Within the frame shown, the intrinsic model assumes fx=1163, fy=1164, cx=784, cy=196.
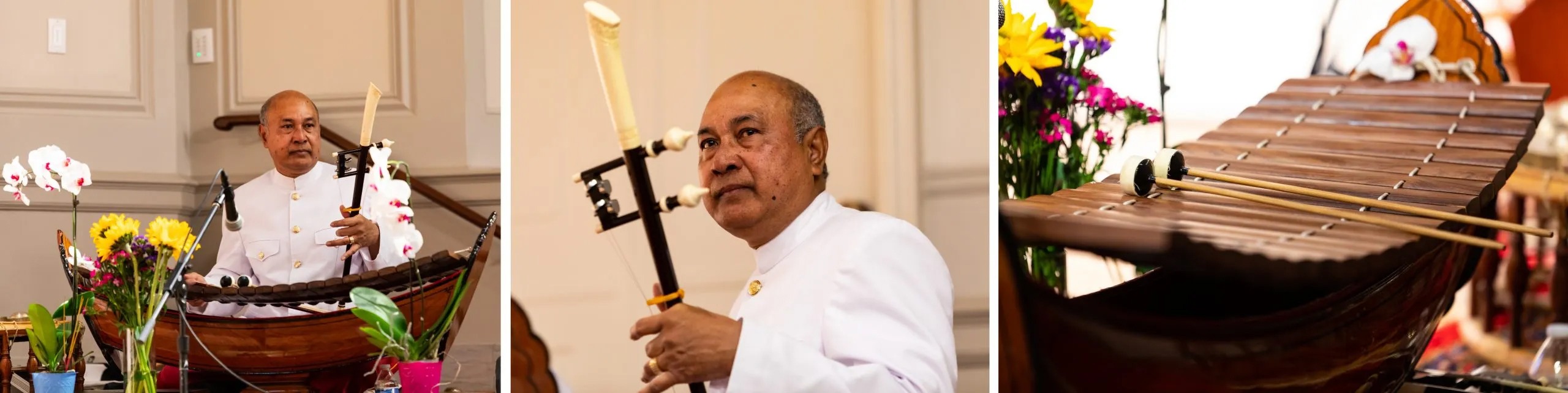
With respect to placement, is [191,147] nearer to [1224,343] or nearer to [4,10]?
[4,10]

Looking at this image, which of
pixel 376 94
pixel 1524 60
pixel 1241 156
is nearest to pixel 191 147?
pixel 376 94

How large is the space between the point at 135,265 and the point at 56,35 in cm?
117

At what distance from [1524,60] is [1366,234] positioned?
1.44 feet

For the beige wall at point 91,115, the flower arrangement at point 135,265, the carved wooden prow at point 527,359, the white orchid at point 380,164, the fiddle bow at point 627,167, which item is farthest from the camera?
the beige wall at point 91,115

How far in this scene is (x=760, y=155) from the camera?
2.28 metres

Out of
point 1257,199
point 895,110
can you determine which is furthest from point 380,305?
point 1257,199

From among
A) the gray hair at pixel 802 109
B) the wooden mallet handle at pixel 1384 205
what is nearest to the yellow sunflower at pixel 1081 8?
the wooden mallet handle at pixel 1384 205

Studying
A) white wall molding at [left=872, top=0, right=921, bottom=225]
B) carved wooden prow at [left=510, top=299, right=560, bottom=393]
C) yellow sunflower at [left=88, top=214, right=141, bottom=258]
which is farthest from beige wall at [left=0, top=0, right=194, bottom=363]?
white wall molding at [left=872, top=0, right=921, bottom=225]

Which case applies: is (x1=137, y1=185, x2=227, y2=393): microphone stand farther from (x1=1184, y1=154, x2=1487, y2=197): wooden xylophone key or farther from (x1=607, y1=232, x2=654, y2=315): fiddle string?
(x1=1184, y1=154, x2=1487, y2=197): wooden xylophone key

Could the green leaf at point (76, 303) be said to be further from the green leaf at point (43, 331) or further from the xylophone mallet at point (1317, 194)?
the xylophone mallet at point (1317, 194)

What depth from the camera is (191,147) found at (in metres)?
3.28

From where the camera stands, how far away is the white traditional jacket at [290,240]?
9.28 feet

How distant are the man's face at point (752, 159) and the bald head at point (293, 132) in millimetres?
1200

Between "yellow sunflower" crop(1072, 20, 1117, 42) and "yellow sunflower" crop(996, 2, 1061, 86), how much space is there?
5 cm
